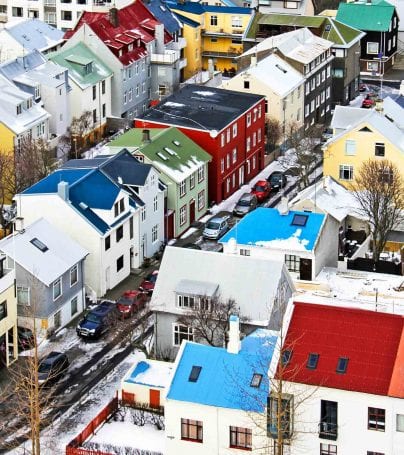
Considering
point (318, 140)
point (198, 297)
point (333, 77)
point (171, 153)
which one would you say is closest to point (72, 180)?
point (171, 153)

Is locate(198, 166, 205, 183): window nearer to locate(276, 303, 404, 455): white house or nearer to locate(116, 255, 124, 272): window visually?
locate(116, 255, 124, 272): window

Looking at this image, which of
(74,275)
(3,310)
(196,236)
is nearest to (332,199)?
(196,236)

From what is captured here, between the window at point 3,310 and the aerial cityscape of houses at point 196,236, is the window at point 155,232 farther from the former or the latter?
the window at point 3,310

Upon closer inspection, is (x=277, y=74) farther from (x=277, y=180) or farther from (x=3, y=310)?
(x=3, y=310)

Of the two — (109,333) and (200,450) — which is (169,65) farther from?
(200,450)

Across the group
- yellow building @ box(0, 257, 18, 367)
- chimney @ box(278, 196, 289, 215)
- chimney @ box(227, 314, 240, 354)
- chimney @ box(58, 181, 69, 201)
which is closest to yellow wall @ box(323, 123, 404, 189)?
chimney @ box(278, 196, 289, 215)
